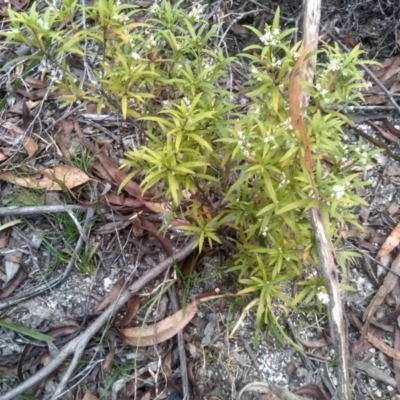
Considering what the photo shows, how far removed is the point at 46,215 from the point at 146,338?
0.85 m

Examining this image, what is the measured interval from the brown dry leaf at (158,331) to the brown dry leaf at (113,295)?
0.16 m

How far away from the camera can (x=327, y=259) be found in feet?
6.61

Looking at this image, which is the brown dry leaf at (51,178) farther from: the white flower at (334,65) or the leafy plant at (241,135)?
the white flower at (334,65)

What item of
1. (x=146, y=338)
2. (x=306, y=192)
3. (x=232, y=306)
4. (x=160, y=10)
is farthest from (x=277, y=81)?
(x=146, y=338)

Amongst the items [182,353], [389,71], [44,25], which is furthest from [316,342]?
[44,25]

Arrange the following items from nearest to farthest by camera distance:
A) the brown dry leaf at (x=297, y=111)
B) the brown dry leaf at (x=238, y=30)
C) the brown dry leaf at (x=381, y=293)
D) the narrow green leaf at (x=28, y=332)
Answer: the brown dry leaf at (x=297, y=111), the narrow green leaf at (x=28, y=332), the brown dry leaf at (x=381, y=293), the brown dry leaf at (x=238, y=30)

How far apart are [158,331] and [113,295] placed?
0.30 meters

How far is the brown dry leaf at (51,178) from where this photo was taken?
291cm

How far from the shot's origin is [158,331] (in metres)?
2.59

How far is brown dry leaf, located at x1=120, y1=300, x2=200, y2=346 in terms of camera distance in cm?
258

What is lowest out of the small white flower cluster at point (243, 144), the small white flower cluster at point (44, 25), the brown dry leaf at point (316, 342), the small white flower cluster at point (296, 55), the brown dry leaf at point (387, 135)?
the brown dry leaf at point (316, 342)

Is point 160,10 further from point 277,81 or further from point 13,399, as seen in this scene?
A: point 13,399

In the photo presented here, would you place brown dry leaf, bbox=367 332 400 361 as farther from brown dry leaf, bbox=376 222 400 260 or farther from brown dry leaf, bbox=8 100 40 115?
brown dry leaf, bbox=8 100 40 115

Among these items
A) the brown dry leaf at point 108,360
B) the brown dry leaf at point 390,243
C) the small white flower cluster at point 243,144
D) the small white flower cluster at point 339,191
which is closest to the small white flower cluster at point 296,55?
the small white flower cluster at point 243,144
